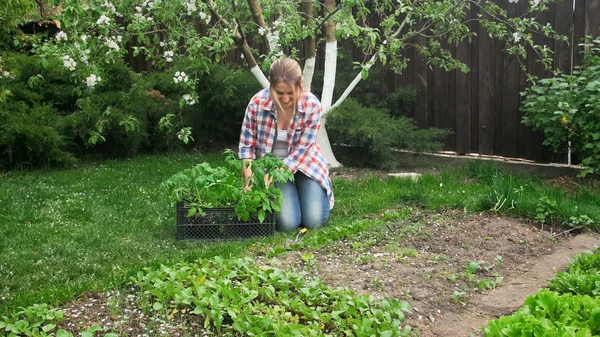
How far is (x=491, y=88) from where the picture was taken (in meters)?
7.19

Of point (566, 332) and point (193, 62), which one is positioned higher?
point (193, 62)

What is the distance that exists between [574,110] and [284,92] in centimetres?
263

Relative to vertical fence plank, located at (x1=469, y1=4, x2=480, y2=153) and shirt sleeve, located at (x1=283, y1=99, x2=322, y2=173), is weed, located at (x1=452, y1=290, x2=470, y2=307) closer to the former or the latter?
shirt sleeve, located at (x1=283, y1=99, x2=322, y2=173)

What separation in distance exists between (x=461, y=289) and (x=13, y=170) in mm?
5594

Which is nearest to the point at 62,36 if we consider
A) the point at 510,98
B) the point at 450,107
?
the point at 450,107

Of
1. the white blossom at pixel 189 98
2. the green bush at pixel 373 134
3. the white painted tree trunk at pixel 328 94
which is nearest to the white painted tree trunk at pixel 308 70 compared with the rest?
the white painted tree trunk at pixel 328 94

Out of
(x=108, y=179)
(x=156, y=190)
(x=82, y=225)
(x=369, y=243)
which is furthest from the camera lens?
(x=108, y=179)

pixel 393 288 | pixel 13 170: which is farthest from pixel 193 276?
pixel 13 170

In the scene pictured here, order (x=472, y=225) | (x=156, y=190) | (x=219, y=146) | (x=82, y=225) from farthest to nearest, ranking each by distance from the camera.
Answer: (x=219, y=146) → (x=156, y=190) → (x=82, y=225) → (x=472, y=225)

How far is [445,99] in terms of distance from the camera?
7.67 meters

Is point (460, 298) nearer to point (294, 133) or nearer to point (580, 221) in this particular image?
point (580, 221)

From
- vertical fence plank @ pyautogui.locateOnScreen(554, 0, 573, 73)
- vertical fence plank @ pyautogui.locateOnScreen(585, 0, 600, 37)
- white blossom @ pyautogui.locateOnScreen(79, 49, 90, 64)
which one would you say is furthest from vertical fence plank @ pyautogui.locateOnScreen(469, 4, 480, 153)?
white blossom @ pyautogui.locateOnScreen(79, 49, 90, 64)

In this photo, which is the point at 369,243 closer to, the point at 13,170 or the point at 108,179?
the point at 108,179

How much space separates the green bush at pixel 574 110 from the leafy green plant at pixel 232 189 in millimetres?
2756
